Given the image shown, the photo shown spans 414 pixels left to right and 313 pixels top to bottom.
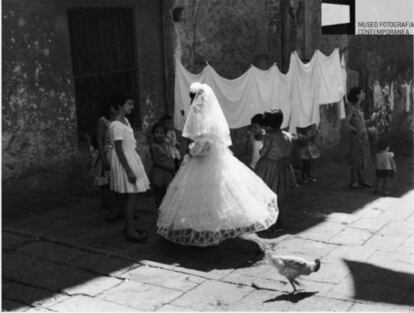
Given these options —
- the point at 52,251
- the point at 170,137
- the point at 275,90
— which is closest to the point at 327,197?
the point at 275,90

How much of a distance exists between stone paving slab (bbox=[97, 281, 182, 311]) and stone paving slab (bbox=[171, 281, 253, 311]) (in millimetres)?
116

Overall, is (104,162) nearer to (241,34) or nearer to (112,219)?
(112,219)

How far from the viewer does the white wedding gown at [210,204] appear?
6266 millimetres

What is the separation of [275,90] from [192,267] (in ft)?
12.6

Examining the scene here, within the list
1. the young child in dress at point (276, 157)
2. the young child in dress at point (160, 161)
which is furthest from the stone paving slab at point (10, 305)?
the young child in dress at point (276, 157)

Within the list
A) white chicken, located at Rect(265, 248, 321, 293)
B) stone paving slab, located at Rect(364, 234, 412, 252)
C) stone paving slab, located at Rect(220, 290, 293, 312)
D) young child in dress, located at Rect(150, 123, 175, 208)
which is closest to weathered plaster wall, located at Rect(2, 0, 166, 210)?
young child in dress, located at Rect(150, 123, 175, 208)

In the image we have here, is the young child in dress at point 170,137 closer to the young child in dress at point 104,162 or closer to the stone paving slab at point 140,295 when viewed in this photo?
the young child in dress at point 104,162

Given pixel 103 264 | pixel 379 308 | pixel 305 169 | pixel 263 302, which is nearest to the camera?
pixel 379 308

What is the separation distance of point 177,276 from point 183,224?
0.66 meters

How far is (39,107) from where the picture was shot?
7.50 metres

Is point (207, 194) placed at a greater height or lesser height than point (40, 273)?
greater

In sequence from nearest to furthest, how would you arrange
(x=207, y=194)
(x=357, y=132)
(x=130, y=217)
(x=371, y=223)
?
(x=207, y=194), (x=130, y=217), (x=371, y=223), (x=357, y=132)

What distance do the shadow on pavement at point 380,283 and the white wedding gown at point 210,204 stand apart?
3.37 feet

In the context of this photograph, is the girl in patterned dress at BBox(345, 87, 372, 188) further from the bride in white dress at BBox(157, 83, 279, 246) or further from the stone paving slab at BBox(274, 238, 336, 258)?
the bride in white dress at BBox(157, 83, 279, 246)
